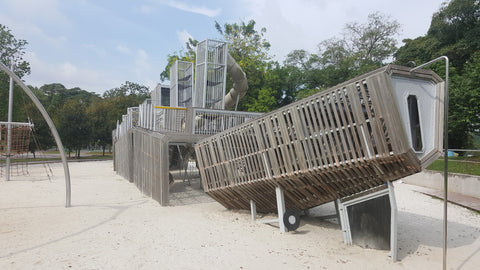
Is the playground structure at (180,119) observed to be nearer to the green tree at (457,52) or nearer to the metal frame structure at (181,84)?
the metal frame structure at (181,84)

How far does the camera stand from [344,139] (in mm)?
5691

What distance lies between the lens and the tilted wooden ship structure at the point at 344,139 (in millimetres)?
5102

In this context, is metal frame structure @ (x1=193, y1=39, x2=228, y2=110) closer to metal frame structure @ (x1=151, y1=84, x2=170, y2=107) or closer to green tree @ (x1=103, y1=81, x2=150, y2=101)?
metal frame structure @ (x1=151, y1=84, x2=170, y2=107)

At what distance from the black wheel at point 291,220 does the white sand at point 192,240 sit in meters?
0.21

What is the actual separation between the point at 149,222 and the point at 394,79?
6.94 meters

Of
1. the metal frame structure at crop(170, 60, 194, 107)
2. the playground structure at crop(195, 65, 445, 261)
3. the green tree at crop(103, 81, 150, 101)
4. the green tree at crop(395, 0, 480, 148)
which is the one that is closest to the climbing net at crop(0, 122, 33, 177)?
the metal frame structure at crop(170, 60, 194, 107)

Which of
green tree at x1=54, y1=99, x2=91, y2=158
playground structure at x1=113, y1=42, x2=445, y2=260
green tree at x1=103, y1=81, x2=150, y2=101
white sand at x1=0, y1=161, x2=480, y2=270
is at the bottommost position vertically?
white sand at x1=0, y1=161, x2=480, y2=270

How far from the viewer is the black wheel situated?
7301 millimetres

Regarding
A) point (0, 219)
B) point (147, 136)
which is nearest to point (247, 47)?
point (147, 136)

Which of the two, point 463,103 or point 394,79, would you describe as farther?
point 463,103

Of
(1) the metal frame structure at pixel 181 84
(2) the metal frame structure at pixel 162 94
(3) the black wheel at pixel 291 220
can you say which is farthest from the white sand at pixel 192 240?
(2) the metal frame structure at pixel 162 94

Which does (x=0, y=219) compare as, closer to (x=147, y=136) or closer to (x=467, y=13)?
(x=147, y=136)

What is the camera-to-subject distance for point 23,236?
672 centimetres

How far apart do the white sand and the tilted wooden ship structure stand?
4.17 ft
